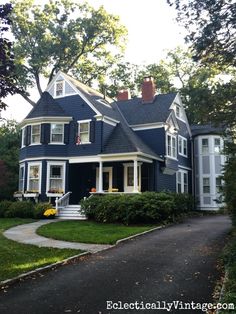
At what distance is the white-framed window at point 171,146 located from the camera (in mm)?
27203

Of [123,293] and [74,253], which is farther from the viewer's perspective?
[74,253]

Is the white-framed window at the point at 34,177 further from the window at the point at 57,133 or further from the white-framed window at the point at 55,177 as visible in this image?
the window at the point at 57,133

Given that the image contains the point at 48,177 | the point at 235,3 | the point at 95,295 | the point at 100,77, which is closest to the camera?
the point at 95,295

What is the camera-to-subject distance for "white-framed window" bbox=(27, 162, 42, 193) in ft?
80.1

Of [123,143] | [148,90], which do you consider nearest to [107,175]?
[123,143]

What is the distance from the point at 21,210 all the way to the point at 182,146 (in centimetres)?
1481

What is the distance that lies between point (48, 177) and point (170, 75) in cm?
2797

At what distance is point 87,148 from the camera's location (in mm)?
24531

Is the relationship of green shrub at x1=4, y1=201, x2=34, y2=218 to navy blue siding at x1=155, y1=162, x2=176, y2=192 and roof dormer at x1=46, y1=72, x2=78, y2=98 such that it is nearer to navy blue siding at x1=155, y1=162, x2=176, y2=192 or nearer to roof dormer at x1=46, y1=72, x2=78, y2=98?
navy blue siding at x1=155, y1=162, x2=176, y2=192

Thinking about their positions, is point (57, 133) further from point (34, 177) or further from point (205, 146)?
point (205, 146)

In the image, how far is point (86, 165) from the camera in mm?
26344

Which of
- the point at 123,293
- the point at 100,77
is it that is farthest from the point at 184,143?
the point at 123,293

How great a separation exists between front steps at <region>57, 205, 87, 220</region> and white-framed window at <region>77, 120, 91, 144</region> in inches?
184

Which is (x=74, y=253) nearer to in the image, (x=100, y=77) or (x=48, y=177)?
(x=48, y=177)
